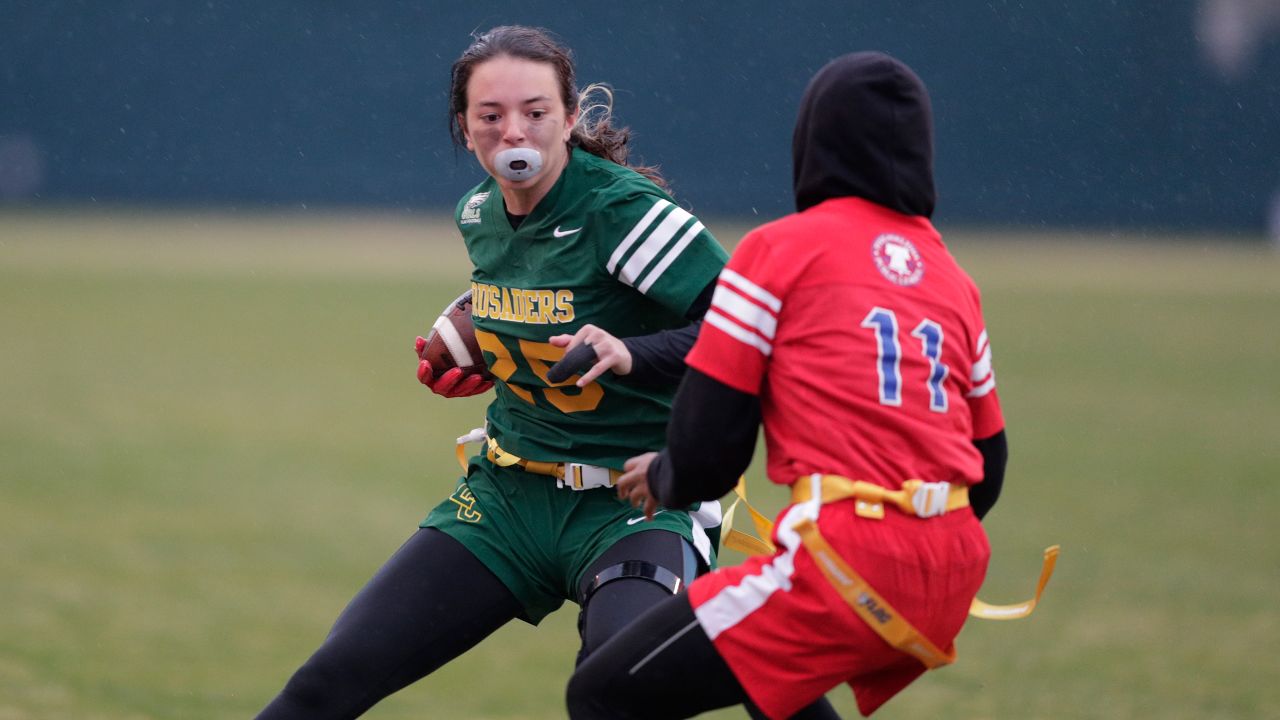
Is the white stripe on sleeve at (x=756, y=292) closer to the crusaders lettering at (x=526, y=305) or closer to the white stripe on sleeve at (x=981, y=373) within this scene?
the white stripe on sleeve at (x=981, y=373)

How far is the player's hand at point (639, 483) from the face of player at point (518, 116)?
922mm

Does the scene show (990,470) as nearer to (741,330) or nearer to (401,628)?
(741,330)

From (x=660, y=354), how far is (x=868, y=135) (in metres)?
0.82

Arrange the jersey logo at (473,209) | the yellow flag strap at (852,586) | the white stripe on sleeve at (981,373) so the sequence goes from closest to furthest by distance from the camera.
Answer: the yellow flag strap at (852,586) → the white stripe on sleeve at (981,373) → the jersey logo at (473,209)

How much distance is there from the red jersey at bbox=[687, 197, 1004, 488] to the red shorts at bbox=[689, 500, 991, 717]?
0.09 m

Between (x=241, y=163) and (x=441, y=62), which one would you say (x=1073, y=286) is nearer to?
(x=441, y=62)

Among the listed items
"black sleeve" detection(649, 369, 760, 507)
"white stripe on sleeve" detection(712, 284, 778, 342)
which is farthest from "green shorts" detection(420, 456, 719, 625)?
"white stripe on sleeve" detection(712, 284, 778, 342)

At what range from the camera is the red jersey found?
251 cm

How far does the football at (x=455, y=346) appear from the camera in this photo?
150 inches

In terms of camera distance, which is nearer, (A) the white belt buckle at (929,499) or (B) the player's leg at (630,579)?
(A) the white belt buckle at (929,499)

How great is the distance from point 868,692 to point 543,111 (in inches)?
60.7

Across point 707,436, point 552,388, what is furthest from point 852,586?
point 552,388

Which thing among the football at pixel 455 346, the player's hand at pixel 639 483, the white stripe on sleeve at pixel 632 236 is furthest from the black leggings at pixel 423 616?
the white stripe on sleeve at pixel 632 236

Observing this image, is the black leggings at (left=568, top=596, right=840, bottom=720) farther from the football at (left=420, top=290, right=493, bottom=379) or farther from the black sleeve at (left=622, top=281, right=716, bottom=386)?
the football at (left=420, top=290, right=493, bottom=379)
